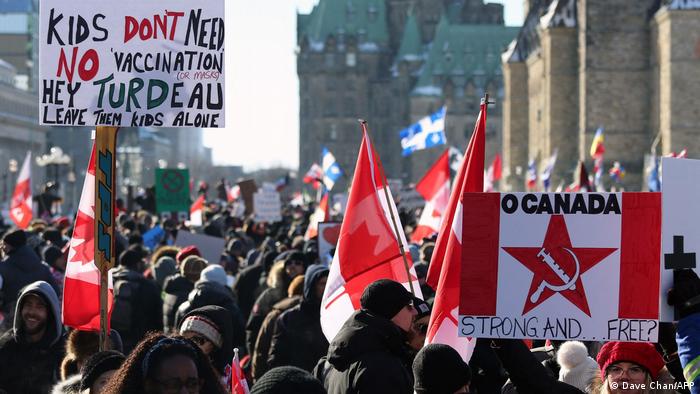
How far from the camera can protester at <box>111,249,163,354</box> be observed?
11484 millimetres

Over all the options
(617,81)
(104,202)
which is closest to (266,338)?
→ (104,202)

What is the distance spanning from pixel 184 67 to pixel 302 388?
4.01 m

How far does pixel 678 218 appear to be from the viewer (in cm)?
660

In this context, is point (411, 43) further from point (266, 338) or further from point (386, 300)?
point (386, 300)

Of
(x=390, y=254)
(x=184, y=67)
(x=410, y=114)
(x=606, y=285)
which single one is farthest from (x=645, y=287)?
(x=410, y=114)

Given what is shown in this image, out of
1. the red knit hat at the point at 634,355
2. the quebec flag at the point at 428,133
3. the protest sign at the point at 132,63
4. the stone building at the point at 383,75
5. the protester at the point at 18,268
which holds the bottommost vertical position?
the red knit hat at the point at 634,355

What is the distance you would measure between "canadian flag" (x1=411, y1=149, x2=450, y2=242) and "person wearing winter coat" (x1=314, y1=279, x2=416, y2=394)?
10167 mm

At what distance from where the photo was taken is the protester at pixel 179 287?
12.3 meters

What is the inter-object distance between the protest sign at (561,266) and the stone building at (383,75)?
110 metres

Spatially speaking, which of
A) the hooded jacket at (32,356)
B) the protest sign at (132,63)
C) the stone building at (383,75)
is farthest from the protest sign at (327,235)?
the stone building at (383,75)

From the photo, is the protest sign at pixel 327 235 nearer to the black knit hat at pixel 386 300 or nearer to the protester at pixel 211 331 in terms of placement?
the protester at pixel 211 331

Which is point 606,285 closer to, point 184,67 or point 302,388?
point 302,388

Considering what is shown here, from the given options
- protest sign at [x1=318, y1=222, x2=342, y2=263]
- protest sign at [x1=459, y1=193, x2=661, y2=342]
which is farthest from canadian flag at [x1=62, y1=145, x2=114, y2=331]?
protest sign at [x1=318, y1=222, x2=342, y2=263]

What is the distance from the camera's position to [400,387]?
21.3ft
